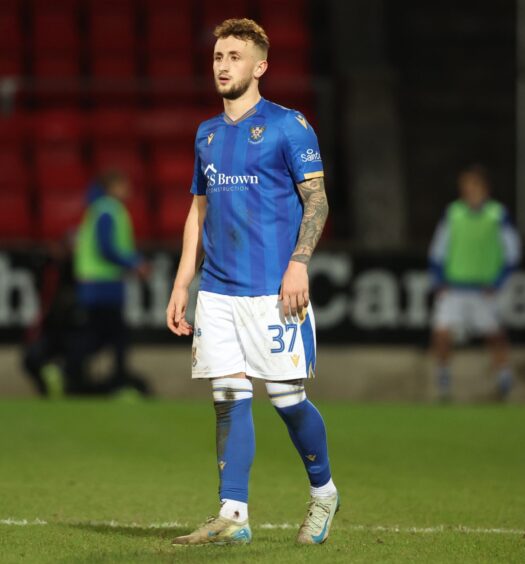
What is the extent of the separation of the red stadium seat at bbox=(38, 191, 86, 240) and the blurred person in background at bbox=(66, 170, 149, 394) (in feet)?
7.69

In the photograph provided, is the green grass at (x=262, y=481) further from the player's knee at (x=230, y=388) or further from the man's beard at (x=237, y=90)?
the man's beard at (x=237, y=90)

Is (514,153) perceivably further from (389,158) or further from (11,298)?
(11,298)

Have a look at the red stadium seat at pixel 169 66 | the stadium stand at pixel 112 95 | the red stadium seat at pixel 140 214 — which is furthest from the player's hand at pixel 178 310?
the red stadium seat at pixel 169 66

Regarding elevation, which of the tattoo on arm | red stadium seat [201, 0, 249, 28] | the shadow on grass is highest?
red stadium seat [201, 0, 249, 28]

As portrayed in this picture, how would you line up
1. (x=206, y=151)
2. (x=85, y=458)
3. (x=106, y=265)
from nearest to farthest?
(x=206, y=151) → (x=85, y=458) → (x=106, y=265)

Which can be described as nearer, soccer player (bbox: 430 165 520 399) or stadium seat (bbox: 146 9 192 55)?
soccer player (bbox: 430 165 520 399)

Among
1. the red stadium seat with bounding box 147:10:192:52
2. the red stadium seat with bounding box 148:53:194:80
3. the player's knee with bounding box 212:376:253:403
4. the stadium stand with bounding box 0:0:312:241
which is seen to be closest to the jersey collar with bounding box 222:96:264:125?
the player's knee with bounding box 212:376:253:403

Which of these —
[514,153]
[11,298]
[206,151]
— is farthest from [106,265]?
[206,151]

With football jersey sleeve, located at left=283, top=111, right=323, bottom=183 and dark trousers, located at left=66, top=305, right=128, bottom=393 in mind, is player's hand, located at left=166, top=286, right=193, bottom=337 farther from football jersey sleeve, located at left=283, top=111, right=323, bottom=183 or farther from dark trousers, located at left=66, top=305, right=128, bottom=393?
dark trousers, located at left=66, top=305, right=128, bottom=393

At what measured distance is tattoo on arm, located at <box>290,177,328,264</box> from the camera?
17.5 feet

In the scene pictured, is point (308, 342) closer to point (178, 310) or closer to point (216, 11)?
point (178, 310)

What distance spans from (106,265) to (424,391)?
→ 10.9ft

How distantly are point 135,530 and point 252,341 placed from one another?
1.00m

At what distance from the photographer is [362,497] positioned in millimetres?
6996
